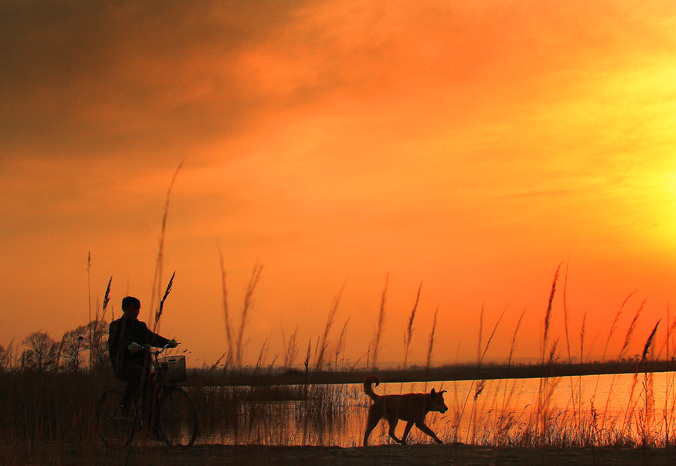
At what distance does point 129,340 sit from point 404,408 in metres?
4.54

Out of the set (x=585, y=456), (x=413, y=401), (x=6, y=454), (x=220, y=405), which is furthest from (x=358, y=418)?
(x=6, y=454)

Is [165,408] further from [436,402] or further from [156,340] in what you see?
[436,402]

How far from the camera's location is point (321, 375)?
19.0ft

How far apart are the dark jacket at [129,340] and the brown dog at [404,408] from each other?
3.26m

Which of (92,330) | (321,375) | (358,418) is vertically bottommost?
(358,418)

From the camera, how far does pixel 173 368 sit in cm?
763

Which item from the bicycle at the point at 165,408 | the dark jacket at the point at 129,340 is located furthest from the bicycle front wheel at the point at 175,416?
the dark jacket at the point at 129,340

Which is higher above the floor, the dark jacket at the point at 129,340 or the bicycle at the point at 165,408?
the dark jacket at the point at 129,340

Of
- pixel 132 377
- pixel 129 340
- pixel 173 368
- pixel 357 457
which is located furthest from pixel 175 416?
pixel 357 457

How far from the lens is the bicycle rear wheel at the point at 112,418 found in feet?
22.6

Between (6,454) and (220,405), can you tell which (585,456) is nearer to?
(6,454)

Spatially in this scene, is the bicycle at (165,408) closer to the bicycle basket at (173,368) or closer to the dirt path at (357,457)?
the bicycle basket at (173,368)

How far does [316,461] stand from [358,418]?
39.8 feet

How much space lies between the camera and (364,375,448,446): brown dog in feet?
29.8
